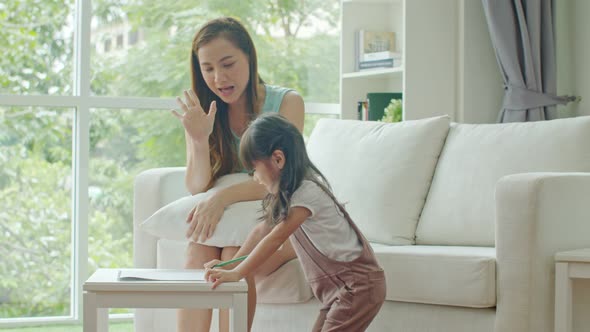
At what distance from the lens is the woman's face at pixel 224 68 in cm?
263

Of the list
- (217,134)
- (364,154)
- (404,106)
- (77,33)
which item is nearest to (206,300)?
(217,134)

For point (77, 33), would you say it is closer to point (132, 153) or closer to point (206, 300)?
point (132, 153)

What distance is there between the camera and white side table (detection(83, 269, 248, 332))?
5.97ft

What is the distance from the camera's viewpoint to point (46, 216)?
379cm

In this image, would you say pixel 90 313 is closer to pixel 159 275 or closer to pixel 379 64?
pixel 159 275

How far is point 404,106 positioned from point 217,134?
1.21m

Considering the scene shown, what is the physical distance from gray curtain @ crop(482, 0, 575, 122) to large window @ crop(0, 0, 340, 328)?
127 centimetres

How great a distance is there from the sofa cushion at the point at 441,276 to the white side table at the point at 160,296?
26.2 inches

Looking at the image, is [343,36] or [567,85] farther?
[343,36]

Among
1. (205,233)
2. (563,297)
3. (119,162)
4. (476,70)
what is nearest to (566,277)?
(563,297)

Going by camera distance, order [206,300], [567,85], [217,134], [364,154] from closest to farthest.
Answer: [206,300] → [217,134] → [364,154] → [567,85]

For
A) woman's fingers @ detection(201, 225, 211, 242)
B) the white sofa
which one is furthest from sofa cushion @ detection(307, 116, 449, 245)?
woman's fingers @ detection(201, 225, 211, 242)

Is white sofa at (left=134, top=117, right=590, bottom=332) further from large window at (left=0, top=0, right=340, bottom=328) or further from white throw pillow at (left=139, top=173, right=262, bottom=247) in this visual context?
large window at (left=0, top=0, right=340, bottom=328)

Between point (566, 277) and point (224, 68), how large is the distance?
1151 millimetres
